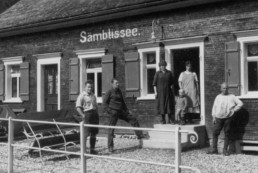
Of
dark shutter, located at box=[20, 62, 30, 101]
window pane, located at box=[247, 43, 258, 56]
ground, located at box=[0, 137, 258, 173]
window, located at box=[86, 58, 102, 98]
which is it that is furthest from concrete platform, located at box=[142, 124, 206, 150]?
dark shutter, located at box=[20, 62, 30, 101]

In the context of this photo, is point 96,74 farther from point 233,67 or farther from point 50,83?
point 233,67

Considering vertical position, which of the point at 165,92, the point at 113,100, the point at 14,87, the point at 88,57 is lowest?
the point at 113,100

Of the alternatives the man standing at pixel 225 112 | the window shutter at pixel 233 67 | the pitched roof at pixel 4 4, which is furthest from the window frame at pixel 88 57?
the pitched roof at pixel 4 4

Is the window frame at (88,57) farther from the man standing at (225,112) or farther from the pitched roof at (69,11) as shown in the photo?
the man standing at (225,112)

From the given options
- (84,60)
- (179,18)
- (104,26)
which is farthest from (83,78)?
(179,18)

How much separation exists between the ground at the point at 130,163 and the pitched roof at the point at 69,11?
467cm

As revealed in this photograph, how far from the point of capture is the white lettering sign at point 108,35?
14.6 m

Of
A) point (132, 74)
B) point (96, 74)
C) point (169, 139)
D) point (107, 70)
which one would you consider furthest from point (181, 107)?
point (96, 74)

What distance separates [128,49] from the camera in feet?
48.2

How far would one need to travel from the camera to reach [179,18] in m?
13.4

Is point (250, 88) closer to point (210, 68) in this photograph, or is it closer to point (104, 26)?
point (210, 68)

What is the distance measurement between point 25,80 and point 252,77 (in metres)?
10.1

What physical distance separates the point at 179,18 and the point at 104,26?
332cm

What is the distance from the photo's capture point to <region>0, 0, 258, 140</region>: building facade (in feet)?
39.3
